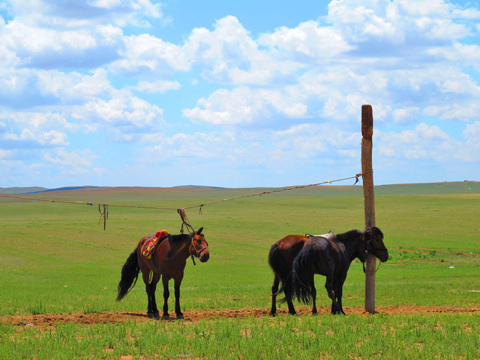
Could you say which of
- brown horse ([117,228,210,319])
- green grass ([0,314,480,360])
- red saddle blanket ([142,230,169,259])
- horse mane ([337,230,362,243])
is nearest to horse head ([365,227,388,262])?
horse mane ([337,230,362,243])

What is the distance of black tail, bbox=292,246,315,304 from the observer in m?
13.4

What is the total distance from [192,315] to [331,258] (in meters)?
3.49

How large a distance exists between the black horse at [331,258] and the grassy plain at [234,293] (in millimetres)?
1422

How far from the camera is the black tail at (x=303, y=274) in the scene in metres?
13.4

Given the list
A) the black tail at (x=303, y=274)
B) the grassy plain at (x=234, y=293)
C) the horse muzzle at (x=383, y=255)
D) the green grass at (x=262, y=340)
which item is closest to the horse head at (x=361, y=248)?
the horse muzzle at (x=383, y=255)

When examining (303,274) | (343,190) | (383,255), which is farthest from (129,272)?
(343,190)

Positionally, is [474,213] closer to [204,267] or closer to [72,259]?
[204,267]

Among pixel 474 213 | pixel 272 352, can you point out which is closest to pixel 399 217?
pixel 474 213

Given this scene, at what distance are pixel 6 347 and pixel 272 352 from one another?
164 inches

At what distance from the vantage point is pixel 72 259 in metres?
33.3

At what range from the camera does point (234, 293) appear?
19.5 meters

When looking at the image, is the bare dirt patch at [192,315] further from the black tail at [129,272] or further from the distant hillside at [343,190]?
the distant hillside at [343,190]

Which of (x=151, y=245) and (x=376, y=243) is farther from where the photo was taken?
(x=151, y=245)

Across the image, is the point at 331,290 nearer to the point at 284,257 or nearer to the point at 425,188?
the point at 284,257
